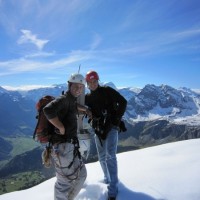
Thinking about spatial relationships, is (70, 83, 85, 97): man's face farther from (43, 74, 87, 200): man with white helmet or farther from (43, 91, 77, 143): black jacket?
(43, 91, 77, 143): black jacket

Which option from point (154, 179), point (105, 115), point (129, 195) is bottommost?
point (129, 195)

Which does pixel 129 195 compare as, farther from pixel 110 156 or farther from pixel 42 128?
pixel 42 128

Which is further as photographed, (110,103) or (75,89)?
(110,103)

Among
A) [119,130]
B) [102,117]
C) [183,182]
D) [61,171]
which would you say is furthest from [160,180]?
[61,171]

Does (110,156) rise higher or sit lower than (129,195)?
higher

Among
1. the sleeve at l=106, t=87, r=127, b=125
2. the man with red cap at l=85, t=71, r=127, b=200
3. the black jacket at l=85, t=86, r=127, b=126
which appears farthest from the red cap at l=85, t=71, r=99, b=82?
the sleeve at l=106, t=87, r=127, b=125

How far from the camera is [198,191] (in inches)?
349

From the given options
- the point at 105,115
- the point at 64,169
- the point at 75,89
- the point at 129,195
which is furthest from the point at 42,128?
the point at 129,195

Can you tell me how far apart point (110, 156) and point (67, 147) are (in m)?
1.86

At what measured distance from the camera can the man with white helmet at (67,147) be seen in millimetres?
8133

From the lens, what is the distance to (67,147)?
816 cm

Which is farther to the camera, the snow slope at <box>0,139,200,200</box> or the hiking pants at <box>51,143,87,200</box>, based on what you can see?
the snow slope at <box>0,139,200,200</box>

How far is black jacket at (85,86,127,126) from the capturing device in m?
9.83

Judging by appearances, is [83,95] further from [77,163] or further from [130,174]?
[130,174]
